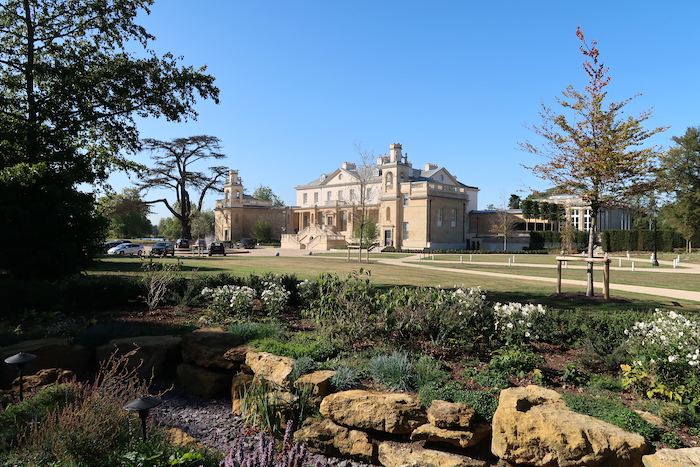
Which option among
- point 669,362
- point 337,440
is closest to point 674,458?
point 669,362

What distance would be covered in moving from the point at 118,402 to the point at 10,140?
10.3 metres

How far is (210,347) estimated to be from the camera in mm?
6215

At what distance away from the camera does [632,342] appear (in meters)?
5.63

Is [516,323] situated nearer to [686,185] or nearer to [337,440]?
[337,440]

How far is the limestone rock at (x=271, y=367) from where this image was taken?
526cm

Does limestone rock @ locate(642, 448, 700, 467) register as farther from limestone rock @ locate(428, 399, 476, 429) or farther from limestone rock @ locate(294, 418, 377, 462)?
limestone rock @ locate(294, 418, 377, 462)

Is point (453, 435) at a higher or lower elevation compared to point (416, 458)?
higher

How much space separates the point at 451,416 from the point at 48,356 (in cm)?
549

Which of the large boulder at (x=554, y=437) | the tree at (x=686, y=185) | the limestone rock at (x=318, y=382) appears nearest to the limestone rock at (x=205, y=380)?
the limestone rock at (x=318, y=382)

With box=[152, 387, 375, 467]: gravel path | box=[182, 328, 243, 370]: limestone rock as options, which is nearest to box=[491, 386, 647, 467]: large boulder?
box=[152, 387, 375, 467]: gravel path

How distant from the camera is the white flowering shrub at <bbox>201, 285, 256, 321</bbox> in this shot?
829 centimetres

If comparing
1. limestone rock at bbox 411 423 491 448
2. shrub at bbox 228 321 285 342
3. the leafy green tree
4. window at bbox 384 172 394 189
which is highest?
window at bbox 384 172 394 189

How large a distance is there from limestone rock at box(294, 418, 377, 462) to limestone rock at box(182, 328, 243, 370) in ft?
5.62

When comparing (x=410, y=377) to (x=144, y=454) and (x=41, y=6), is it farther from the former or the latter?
(x=41, y=6)
